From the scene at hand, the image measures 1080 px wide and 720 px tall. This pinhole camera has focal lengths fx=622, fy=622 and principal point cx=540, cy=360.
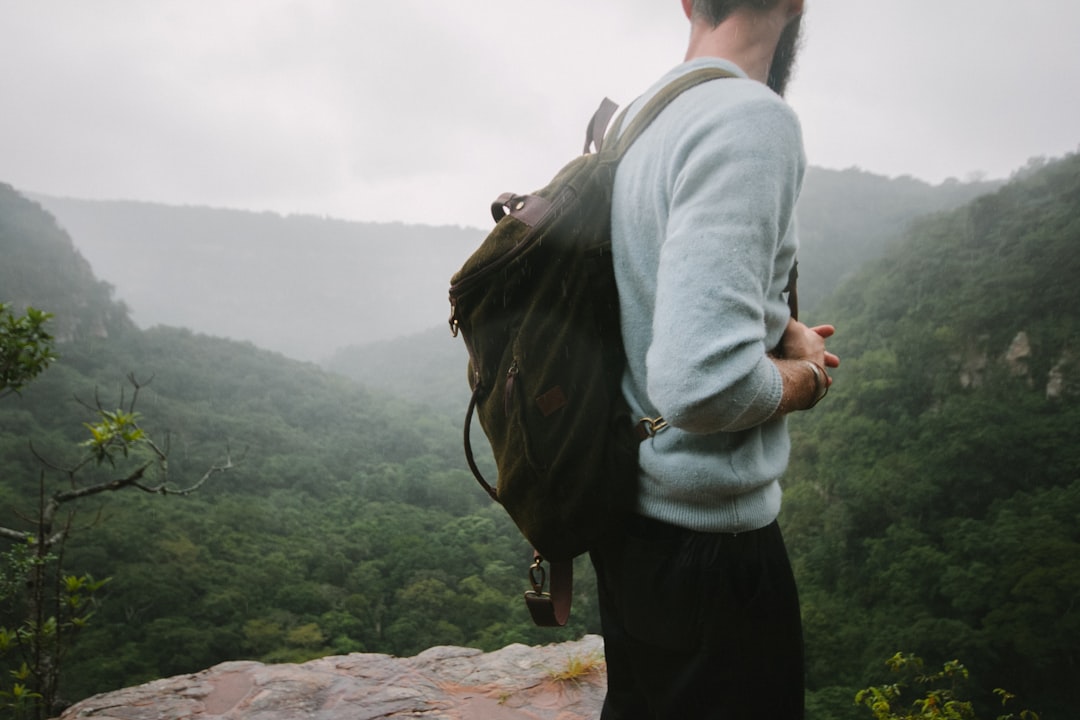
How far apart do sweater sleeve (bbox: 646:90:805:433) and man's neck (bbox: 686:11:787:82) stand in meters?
0.17

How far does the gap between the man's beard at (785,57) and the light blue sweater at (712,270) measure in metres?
0.24

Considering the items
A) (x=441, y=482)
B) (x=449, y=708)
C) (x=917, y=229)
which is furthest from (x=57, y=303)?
(x=917, y=229)

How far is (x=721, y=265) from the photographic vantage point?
1.92 ft

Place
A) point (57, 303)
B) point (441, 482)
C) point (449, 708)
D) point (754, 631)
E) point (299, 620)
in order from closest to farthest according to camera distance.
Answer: point (754, 631) → point (449, 708) → point (299, 620) → point (441, 482) → point (57, 303)

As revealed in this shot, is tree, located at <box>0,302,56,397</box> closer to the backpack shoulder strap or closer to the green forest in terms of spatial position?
the backpack shoulder strap

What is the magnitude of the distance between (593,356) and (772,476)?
26 centimetres

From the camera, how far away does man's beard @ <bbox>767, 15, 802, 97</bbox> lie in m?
0.89

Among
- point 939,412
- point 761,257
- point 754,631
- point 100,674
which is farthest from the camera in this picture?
point 939,412

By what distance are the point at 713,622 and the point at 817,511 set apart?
82.5ft

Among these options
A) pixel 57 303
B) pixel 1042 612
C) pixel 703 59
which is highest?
pixel 57 303

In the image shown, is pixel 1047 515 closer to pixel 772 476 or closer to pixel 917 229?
pixel 772 476

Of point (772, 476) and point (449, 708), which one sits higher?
point (772, 476)

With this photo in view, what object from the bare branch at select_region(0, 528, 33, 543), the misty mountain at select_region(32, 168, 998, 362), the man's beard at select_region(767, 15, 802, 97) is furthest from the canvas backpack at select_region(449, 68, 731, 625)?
the misty mountain at select_region(32, 168, 998, 362)

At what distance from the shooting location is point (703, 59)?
2.42 feet
